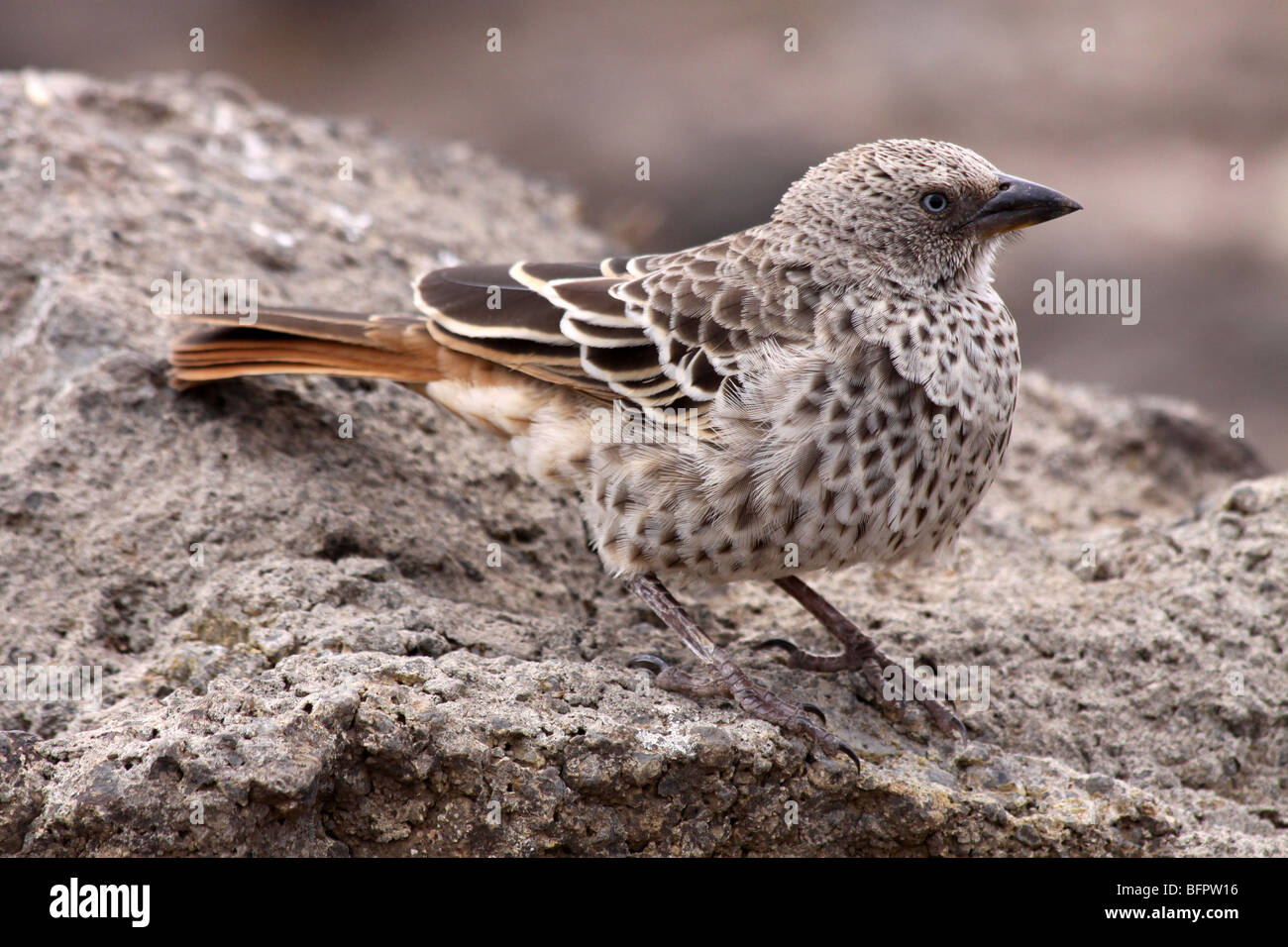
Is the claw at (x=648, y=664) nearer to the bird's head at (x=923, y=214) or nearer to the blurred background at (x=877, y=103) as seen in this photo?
the bird's head at (x=923, y=214)

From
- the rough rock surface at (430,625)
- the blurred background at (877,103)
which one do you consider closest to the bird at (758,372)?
the rough rock surface at (430,625)

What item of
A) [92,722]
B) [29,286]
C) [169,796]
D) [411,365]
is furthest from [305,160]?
[169,796]

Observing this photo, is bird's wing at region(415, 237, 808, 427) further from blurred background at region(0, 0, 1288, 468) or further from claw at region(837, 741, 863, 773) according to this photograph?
blurred background at region(0, 0, 1288, 468)

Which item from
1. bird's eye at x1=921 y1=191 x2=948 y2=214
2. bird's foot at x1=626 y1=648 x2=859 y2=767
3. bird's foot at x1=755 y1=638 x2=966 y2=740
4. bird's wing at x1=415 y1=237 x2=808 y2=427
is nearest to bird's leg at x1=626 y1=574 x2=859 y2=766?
bird's foot at x1=626 y1=648 x2=859 y2=767

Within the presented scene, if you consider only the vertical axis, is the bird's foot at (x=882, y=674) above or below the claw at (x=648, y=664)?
below

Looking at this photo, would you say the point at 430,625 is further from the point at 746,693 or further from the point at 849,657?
Result: the point at 849,657

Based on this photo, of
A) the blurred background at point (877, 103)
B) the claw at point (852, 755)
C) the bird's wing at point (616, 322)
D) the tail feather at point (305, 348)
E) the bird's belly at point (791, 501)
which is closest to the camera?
the claw at point (852, 755)
